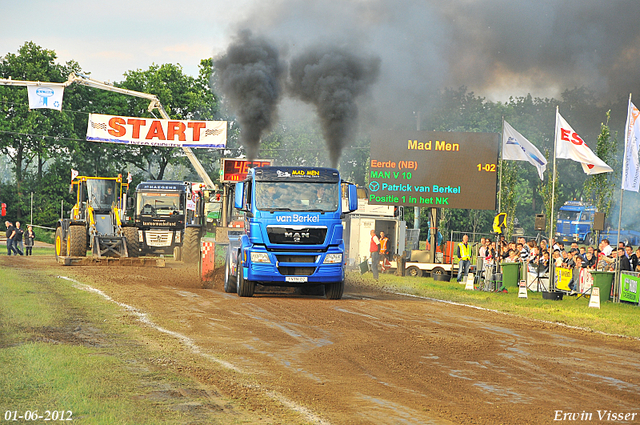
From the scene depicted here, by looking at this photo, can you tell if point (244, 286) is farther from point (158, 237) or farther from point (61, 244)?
point (158, 237)

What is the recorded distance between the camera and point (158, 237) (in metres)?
32.7

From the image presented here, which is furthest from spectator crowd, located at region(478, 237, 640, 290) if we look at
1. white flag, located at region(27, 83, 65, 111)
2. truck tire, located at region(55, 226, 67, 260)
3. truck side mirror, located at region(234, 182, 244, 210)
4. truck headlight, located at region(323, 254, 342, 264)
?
white flag, located at region(27, 83, 65, 111)

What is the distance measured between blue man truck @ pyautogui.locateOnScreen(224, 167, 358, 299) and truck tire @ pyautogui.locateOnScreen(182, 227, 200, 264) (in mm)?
13616

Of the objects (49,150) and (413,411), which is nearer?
(413,411)

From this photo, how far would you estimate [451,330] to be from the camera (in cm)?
1291

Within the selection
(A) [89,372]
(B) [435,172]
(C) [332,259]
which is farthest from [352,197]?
(B) [435,172]

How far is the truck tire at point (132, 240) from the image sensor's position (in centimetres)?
2866

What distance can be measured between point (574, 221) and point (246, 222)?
51.3 metres

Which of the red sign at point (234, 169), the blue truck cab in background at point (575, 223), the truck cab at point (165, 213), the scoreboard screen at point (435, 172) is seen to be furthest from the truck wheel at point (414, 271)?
the blue truck cab in background at point (575, 223)

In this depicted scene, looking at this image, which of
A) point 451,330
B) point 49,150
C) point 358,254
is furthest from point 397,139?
point 49,150

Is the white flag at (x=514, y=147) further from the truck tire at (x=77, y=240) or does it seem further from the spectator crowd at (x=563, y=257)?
the truck tire at (x=77, y=240)

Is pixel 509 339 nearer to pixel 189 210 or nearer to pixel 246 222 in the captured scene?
pixel 246 222

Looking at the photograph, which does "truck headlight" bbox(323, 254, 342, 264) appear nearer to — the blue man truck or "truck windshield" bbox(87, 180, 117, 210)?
the blue man truck

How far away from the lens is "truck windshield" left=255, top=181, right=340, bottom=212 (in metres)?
16.9
